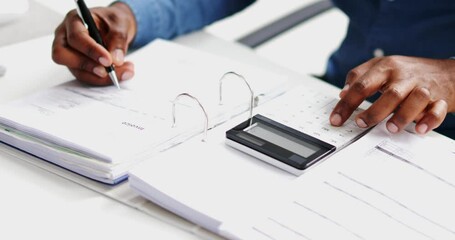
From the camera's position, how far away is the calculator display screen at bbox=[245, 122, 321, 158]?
0.80 meters

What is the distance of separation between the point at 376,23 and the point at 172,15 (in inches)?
16.4

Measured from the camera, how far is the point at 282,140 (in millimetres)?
820

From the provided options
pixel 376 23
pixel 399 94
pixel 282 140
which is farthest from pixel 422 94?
pixel 376 23

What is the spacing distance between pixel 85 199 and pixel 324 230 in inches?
11.7

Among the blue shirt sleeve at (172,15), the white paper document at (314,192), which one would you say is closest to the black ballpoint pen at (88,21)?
the blue shirt sleeve at (172,15)

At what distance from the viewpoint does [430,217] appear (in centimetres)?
71

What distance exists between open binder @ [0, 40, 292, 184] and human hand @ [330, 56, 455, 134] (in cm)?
15

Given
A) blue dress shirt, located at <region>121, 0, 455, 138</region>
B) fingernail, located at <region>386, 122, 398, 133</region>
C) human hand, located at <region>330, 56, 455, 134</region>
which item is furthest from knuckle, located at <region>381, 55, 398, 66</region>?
blue dress shirt, located at <region>121, 0, 455, 138</region>

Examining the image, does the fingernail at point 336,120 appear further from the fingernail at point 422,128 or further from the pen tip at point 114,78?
the pen tip at point 114,78

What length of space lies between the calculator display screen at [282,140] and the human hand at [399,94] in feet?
0.29

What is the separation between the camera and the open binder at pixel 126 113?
2.57 feet

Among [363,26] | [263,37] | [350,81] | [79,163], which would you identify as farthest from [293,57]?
[79,163]

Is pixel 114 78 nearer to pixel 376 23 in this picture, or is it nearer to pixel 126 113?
pixel 126 113

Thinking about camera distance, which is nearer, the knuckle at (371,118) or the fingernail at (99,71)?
the knuckle at (371,118)
